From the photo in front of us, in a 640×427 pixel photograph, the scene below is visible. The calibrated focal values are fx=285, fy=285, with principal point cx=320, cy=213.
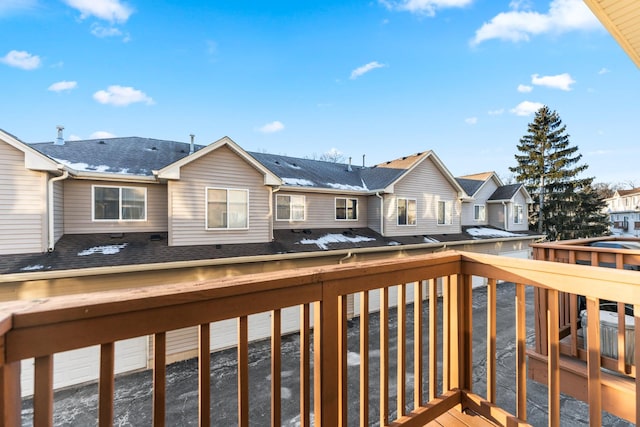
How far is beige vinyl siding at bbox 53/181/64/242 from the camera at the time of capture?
263 inches

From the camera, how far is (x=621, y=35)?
253 cm

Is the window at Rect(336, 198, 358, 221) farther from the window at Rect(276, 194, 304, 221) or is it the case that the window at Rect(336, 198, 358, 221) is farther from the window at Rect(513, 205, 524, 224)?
the window at Rect(513, 205, 524, 224)

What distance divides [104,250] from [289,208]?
214 inches

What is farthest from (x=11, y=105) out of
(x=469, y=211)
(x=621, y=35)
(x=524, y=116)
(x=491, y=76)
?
(x=524, y=116)

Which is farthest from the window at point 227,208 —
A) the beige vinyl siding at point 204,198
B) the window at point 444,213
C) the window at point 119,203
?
the window at point 444,213

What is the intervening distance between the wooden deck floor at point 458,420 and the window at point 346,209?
31.7 ft

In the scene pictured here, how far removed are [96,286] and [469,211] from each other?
16546 millimetres

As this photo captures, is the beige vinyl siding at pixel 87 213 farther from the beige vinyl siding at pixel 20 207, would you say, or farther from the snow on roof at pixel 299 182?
the snow on roof at pixel 299 182

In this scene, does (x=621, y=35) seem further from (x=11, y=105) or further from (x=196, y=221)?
(x=11, y=105)

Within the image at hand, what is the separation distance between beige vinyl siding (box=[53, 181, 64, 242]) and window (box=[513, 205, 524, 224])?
20.3 m

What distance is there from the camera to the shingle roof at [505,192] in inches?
650

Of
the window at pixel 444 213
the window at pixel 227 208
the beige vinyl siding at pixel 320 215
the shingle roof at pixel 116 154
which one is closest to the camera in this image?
the shingle roof at pixel 116 154

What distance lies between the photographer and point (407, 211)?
39.5ft

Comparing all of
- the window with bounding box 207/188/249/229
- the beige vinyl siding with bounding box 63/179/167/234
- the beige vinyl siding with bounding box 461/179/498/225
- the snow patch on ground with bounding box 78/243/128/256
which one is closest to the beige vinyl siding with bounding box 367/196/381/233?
the window with bounding box 207/188/249/229
